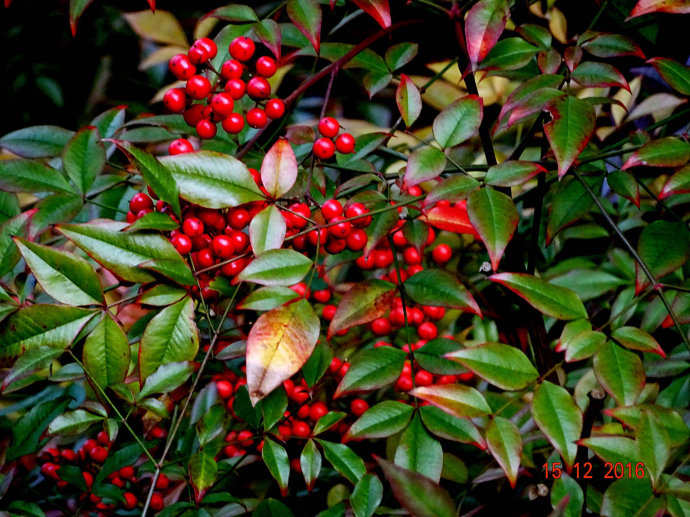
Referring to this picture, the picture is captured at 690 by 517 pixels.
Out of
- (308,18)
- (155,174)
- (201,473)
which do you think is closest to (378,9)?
(308,18)

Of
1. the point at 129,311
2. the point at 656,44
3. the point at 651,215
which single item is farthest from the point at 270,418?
the point at 656,44

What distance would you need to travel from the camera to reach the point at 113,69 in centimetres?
196

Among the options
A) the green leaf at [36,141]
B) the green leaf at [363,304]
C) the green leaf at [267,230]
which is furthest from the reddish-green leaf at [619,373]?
the green leaf at [36,141]

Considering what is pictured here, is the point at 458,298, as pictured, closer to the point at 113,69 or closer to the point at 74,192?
the point at 74,192

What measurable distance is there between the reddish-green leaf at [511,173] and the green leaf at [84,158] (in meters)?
0.47

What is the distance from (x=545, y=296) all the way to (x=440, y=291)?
0.11 metres

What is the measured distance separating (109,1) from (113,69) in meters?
0.22

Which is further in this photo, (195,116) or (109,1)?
(109,1)

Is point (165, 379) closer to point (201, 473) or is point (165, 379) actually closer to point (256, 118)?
point (201, 473)

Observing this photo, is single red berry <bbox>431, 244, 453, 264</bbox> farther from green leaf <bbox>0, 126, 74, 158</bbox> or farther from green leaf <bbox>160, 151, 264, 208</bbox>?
green leaf <bbox>0, 126, 74, 158</bbox>

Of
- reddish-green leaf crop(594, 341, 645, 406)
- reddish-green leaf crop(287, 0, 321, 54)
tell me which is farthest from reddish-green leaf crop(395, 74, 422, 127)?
reddish-green leaf crop(594, 341, 645, 406)

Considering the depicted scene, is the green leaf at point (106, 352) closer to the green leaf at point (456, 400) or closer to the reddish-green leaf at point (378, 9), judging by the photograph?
the green leaf at point (456, 400)

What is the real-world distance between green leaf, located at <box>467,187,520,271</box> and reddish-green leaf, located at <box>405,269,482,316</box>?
0.08 metres

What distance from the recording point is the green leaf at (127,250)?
53 cm
